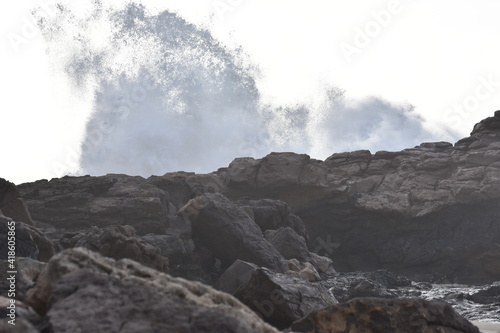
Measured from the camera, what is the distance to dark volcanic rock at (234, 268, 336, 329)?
464 inches

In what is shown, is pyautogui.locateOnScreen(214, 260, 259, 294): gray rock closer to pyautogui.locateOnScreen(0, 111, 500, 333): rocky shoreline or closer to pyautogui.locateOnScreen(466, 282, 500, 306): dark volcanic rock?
pyautogui.locateOnScreen(0, 111, 500, 333): rocky shoreline

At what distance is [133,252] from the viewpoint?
21.7 meters

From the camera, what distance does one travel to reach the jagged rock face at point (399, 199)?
48125 millimetres

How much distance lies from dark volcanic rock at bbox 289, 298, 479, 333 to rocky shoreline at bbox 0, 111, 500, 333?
20 millimetres

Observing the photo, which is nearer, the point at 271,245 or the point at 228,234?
the point at 228,234

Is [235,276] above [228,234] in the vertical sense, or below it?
below

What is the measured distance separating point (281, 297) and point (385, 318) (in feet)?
15.3

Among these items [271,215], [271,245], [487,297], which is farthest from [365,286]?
[271,215]

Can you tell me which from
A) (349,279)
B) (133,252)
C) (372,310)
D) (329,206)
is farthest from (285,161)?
(372,310)

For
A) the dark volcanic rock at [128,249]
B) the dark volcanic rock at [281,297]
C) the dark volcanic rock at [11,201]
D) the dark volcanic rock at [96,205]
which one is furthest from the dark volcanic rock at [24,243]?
the dark volcanic rock at [96,205]

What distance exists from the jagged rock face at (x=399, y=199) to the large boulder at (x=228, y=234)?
2239cm

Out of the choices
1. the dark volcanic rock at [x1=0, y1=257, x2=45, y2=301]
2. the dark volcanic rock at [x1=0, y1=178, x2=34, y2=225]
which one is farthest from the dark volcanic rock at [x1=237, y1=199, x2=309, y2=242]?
the dark volcanic rock at [x1=0, y1=257, x2=45, y2=301]

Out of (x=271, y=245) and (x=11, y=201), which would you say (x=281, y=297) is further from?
(x=271, y=245)

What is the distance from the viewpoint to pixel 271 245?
30.3m
